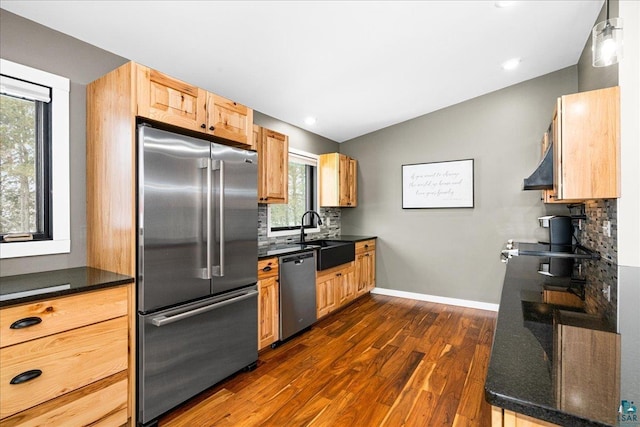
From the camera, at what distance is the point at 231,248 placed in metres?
2.39

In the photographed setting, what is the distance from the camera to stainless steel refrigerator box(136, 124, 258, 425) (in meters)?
1.88

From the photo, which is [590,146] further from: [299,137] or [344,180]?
[299,137]

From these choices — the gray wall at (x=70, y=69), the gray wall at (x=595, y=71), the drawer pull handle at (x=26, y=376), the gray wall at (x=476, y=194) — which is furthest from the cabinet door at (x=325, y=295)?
the gray wall at (x=595, y=71)

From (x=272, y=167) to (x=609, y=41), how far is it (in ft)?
8.82

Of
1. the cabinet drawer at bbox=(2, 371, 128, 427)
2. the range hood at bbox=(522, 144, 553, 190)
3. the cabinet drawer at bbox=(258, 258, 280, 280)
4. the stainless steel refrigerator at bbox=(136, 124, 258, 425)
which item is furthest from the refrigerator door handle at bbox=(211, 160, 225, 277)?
the range hood at bbox=(522, 144, 553, 190)

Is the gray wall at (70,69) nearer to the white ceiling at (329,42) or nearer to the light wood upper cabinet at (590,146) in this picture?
the white ceiling at (329,42)

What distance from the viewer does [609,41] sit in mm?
1588

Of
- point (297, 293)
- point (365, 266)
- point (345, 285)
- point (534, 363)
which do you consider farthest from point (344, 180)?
point (534, 363)

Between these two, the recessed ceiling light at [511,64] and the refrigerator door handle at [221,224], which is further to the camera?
the recessed ceiling light at [511,64]

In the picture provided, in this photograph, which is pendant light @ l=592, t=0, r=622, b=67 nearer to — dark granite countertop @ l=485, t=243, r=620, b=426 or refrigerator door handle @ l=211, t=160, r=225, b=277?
dark granite countertop @ l=485, t=243, r=620, b=426

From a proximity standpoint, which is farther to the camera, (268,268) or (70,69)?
(268,268)

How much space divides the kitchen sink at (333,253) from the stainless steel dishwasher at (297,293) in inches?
3.9

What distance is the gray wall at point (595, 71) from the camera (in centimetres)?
233

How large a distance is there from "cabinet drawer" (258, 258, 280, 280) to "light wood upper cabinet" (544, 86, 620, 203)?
236 centimetres
